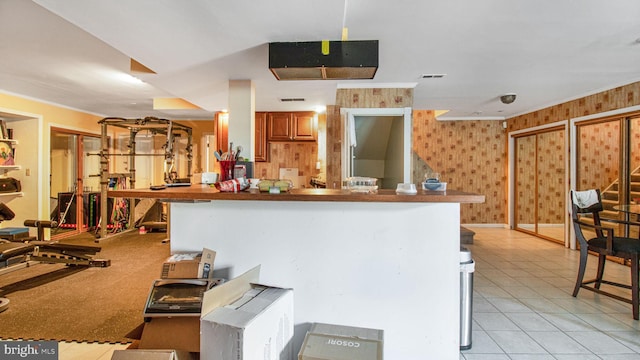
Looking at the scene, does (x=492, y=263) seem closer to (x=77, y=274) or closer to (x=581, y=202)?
(x=581, y=202)

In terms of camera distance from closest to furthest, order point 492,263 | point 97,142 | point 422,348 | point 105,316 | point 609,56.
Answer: point 422,348 < point 105,316 < point 609,56 < point 492,263 < point 97,142

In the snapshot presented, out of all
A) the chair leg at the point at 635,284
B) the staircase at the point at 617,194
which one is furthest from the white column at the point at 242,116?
the staircase at the point at 617,194

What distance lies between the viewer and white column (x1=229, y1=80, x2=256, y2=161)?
3439 millimetres

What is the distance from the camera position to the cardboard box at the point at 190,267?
1.84 metres

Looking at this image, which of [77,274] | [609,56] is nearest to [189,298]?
[77,274]

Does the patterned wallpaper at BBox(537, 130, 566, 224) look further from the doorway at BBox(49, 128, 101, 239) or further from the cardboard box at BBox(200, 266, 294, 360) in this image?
the doorway at BBox(49, 128, 101, 239)

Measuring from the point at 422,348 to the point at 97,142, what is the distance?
310 inches

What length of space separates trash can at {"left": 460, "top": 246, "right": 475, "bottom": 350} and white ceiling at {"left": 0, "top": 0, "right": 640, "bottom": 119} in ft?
6.07

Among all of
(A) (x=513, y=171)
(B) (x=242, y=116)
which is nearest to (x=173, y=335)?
(B) (x=242, y=116)

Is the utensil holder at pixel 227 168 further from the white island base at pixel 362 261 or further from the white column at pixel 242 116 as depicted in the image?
the white column at pixel 242 116

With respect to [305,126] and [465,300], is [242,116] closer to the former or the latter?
[305,126]

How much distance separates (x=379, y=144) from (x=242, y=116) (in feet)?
10.4

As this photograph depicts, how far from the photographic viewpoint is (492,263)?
14.4 ft

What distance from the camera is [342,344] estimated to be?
1.64 m
